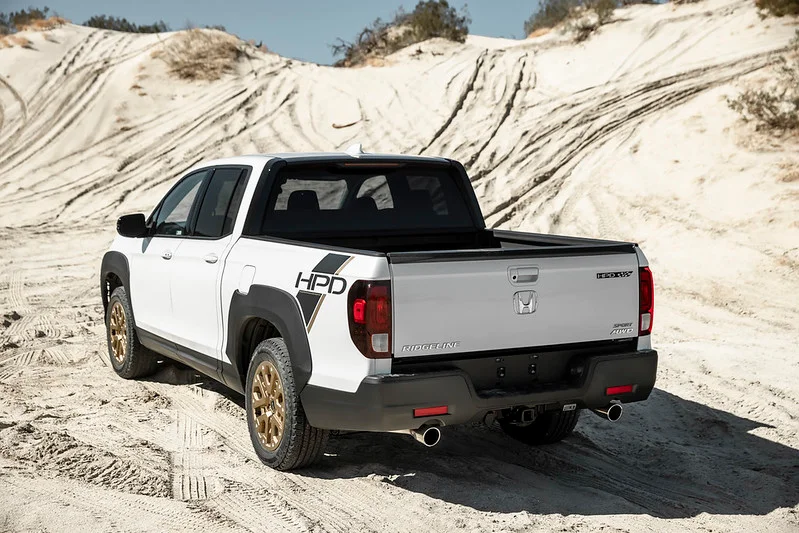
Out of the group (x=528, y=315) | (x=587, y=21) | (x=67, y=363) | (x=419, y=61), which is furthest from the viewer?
(x=419, y=61)

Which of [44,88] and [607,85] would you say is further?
[44,88]

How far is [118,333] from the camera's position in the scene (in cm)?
772

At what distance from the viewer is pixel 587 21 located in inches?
989

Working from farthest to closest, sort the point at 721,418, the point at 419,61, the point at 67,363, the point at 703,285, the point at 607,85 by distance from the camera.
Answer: the point at 419,61 → the point at 607,85 → the point at 703,285 → the point at 67,363 → the point at 721,418

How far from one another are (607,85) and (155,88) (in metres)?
13.2

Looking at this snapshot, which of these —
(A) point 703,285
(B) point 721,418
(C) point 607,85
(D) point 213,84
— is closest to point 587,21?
(C) point 607,85

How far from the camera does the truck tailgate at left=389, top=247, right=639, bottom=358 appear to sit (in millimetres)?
4523

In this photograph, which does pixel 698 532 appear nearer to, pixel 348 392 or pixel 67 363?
pixel 348 392

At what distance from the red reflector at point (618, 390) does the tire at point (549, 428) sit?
85 centimetres

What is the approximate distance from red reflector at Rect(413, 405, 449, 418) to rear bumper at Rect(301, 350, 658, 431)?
0.02 meters

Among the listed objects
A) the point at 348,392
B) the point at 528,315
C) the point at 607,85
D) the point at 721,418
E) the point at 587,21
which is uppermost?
the point at 587,21

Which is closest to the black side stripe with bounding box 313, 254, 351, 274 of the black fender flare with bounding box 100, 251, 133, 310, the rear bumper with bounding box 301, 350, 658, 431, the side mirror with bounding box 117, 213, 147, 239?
the rear bumper with bounding box 301, 350, 658, 431

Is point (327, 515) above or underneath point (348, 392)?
underneath

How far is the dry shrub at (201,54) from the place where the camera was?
27.5m
